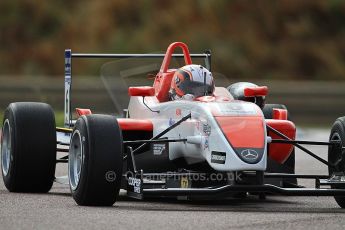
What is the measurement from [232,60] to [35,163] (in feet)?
72.8

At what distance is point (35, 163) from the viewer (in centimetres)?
1290

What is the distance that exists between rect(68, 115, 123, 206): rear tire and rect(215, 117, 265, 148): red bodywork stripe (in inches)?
39.7

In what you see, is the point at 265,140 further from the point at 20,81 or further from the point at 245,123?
the point at 20,81

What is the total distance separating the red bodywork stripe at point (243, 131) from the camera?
11.0 metres

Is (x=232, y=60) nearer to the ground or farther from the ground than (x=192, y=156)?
farther from the ground

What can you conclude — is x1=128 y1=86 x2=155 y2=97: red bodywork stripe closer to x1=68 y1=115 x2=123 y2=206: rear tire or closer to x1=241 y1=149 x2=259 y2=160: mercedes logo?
x1=68 y1=115 x2=123 y2=206: rear tire

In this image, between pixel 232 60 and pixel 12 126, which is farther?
pixel 232 60

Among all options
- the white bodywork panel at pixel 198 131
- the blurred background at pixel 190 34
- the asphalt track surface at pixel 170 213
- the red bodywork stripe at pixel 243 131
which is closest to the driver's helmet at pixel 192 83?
→ the white bodywork panel at pixel 198 131

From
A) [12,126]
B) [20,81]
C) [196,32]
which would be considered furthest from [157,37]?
[12,126]

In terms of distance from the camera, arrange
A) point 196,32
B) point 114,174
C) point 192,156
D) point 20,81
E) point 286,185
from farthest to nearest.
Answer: point 196,32
point 20,81
point 286,185
point 192,156
point 114,174

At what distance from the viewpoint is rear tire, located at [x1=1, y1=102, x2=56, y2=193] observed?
42.2 ft

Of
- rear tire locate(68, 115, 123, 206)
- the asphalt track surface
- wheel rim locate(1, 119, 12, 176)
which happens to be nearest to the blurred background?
wheel rim locate(1, 119, 12, 176)

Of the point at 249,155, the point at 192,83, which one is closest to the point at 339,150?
the point at 249,155

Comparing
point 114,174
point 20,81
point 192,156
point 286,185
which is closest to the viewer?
point 114,174
